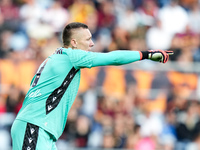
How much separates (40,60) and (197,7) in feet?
19.1

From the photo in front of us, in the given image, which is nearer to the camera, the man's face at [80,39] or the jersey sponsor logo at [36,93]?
the jersey sponsor logo at [36,93]

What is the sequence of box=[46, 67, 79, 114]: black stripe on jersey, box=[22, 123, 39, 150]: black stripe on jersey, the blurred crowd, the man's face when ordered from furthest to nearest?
the blurred crowd, the man's face, box=[46, 67, 79, 114]: black stripe on jersey, box=[22, 123, 39, 150]: black stripe on jersey

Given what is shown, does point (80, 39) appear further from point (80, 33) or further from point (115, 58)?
point (115, 58)

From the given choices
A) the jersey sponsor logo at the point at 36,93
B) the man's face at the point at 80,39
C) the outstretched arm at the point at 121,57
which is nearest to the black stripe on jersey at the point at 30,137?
the jersey sponsor logo at the point at 36,93

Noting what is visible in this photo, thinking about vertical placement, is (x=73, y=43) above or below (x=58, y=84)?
above

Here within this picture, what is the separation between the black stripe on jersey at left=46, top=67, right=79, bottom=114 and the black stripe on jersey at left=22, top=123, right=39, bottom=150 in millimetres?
266

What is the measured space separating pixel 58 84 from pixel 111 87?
21.1 feet

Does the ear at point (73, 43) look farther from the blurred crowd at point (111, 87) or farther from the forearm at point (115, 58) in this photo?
the blurred crowd at point (111, 87)

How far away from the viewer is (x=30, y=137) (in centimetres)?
585

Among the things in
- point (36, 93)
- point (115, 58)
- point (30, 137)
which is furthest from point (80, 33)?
point (30, 137)

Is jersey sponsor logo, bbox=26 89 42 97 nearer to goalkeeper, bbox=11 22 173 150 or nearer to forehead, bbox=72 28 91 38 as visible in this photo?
goalkeeper, bbox=11 22 173 150

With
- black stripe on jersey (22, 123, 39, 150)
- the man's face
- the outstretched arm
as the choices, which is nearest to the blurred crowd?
the man's face

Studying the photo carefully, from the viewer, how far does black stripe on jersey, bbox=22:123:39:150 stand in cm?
584

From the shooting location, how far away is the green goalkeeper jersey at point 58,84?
5.89 meters
